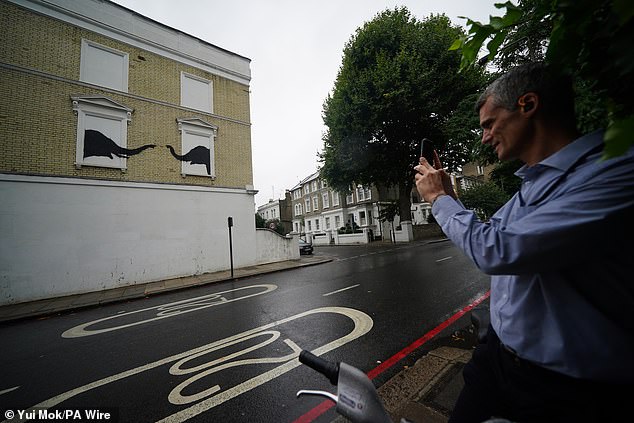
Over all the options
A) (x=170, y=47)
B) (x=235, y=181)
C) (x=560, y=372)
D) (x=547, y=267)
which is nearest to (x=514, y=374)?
(x=560, y=372)

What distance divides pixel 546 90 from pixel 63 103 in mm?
14704

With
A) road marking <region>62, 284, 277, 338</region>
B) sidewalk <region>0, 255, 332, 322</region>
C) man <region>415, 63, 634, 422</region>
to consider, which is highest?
man <region>415, 63, 634, 422</region>

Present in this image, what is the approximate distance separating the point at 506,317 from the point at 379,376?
2417mm

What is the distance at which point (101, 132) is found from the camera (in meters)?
10.8

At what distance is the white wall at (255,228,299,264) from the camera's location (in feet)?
48.7

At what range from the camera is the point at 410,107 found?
16.9 meters

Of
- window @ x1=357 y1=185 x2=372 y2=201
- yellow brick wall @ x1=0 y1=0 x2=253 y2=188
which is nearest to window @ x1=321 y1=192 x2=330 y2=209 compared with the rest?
window @ x1=357 y1=185 x2=372 y2=201

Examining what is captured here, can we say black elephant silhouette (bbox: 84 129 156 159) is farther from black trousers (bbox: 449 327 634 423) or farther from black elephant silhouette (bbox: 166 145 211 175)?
black trousers (bbox: 449 327 634 423)

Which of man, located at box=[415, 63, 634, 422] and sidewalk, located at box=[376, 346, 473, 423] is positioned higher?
man, located at box=[415, 63, 634, 422]

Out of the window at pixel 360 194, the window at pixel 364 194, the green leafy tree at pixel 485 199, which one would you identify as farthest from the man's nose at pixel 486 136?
the window at pixel 360 194

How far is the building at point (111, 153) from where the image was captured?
929 centimetres

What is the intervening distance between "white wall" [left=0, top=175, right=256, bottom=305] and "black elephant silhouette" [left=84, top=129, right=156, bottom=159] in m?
1.28

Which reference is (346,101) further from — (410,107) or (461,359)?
(461,359)

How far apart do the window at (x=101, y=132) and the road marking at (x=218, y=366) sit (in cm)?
1036
